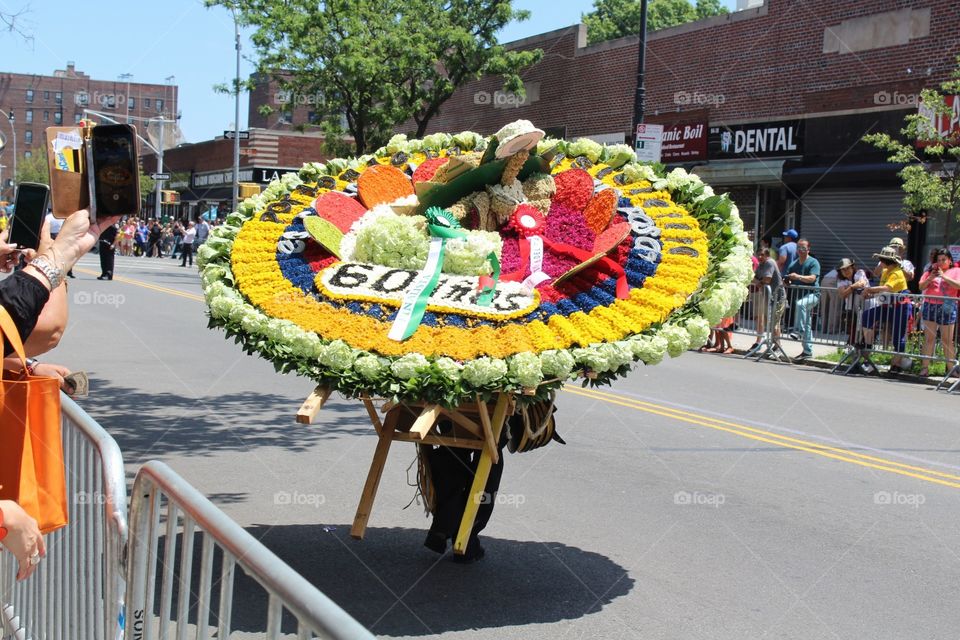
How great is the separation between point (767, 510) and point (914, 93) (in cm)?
1713

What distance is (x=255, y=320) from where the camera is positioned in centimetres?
517

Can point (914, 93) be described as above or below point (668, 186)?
above

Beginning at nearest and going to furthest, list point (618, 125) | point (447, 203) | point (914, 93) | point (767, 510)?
point (447, 203), point (767, 510), point (914, 93), point (618, 125)

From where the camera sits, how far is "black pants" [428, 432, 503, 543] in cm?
563

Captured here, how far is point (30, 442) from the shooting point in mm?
3121

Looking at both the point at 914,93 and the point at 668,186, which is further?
the point at 914,93

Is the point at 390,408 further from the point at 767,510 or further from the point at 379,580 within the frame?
the point at 767,510

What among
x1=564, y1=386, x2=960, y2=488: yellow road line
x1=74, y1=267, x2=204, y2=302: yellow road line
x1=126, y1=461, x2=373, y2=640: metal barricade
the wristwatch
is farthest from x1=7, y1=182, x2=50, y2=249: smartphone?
x1=74, y1=267, x2=204, y2=302: yellow road line

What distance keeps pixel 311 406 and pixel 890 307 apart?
12805mm

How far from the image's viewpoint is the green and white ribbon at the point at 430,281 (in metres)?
5.07

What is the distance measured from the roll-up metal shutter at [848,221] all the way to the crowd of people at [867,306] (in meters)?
4.09

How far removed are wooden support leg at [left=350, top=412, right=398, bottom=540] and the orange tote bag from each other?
2.39m

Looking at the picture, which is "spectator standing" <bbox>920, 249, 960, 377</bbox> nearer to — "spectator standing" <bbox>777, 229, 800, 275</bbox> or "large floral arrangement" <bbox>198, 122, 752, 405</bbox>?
"spectator standing" <bbox>777, 229, 800, 275</bbox>

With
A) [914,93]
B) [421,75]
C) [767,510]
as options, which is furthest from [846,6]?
[767,510]
